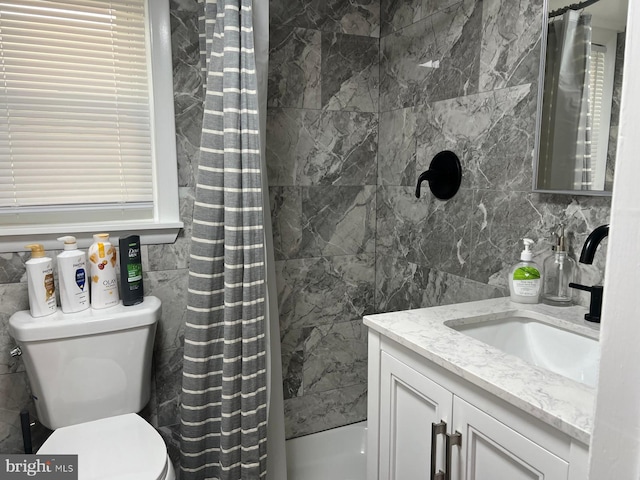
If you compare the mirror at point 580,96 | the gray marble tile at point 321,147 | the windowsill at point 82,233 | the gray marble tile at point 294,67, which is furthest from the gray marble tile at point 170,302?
the mirror at point 580,96

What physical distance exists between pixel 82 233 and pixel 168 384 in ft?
2.27

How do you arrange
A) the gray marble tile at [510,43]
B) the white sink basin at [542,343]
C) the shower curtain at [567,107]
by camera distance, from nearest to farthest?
the white sink basin at [542,343] < the shower curtain at [567,107] < the gray marble tile at [510,43]

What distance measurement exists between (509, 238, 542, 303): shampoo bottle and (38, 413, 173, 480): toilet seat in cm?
113

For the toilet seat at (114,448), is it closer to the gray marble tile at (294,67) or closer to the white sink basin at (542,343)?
the white sink basin at (542,343)

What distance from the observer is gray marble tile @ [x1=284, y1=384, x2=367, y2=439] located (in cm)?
219

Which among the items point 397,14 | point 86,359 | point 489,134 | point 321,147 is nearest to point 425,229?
point 489,134

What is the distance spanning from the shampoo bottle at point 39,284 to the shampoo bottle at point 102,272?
5.0 inches

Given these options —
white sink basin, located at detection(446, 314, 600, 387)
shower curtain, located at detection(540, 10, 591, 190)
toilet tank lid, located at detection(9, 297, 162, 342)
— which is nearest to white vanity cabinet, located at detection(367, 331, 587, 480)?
white sink basin, located at detection(446, 314, 600, 387)

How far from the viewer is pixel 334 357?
2.25 metres

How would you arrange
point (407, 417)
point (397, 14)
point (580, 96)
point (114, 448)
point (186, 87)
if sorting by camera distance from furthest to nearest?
point (397, 14) → point (186, 87) → point (114, 448) → point (580, 96) → point (407, 417)

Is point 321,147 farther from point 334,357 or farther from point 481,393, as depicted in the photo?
point 481,393

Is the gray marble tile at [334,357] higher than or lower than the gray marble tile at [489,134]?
lower

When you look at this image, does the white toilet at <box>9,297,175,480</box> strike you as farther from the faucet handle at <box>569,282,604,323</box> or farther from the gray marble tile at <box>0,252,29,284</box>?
the faucet handle at <box>569,282,604,323</box>

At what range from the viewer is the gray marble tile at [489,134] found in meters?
1.46
